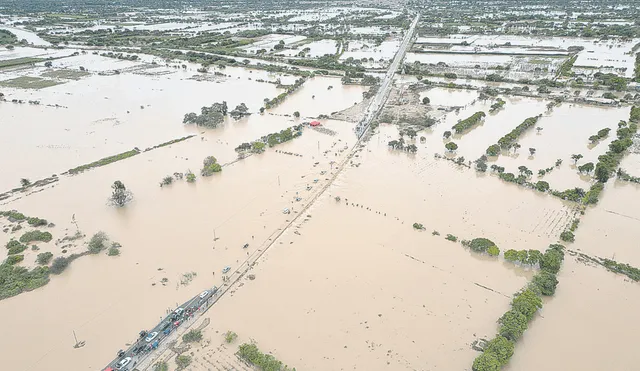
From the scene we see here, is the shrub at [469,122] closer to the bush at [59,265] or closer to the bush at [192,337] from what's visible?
the bush at [192,337]

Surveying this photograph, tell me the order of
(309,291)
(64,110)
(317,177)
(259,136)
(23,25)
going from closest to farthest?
(309,291), (317,177), (259,136), (64,110), (23,25)

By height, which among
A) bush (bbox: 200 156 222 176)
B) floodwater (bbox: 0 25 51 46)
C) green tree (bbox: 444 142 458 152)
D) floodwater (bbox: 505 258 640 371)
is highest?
green tree (bbox: 444 142 458 152)

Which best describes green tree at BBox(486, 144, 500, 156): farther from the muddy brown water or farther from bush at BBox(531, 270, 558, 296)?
bush at BBox(531, 270, 558, 296)

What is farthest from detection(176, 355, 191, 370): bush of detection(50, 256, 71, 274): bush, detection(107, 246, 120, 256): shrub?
detection(50, 256, 71, 274): bush

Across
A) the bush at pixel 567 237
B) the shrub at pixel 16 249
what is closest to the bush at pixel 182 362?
the shrub at pixel 16 249

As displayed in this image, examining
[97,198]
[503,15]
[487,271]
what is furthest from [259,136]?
[503,15]

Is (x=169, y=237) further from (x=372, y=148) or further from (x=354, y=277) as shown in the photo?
(x=372, y=148)
